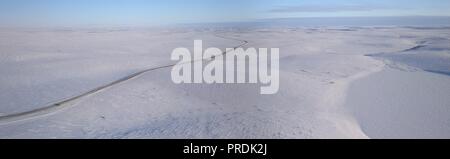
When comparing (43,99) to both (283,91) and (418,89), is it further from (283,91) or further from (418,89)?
(418,89)

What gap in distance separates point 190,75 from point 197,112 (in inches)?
117

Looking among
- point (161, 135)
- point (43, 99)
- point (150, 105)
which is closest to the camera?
point (161, 135)

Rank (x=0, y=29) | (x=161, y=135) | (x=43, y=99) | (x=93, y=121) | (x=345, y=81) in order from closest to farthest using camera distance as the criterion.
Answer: (x=161, y=135) → (x=93, y=121) → (x=43, y=99) → (x=345, y=81) → (x=0, y=29)

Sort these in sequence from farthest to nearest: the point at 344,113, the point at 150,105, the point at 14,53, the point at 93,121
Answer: the point at 14,53, the point at 150,105, the point at 344,113, the point at 93,121

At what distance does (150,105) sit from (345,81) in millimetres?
3906

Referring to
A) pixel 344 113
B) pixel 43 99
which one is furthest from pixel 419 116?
pixel 43 99

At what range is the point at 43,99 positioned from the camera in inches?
216

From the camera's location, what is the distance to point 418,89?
6.17 m

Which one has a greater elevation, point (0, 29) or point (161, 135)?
point (0, 29)

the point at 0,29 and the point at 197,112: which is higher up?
the point at 0,29

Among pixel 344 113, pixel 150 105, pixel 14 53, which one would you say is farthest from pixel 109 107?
pixel 14 53

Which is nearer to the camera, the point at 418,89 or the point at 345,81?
the point at 418,89
